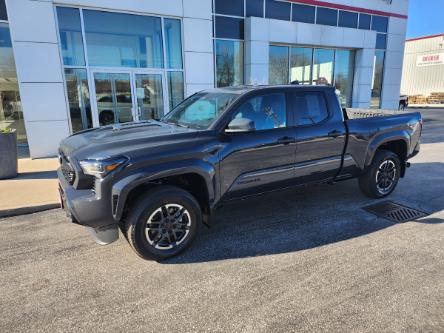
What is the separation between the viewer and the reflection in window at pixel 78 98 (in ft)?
31.8

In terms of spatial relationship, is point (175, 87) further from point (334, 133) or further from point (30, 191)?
point (334, 133)

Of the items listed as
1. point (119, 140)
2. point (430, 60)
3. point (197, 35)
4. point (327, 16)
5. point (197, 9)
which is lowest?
point (119, 140)

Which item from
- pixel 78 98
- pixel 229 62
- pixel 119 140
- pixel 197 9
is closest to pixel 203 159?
pixel 119 140

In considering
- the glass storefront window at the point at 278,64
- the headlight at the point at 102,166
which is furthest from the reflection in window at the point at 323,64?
the headlight at the point at 102,166

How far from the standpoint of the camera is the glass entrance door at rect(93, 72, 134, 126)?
1025 cm

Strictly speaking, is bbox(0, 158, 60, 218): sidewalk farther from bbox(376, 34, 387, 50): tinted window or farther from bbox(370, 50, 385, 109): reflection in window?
bbox(376, 34, 387, 50): tinted window

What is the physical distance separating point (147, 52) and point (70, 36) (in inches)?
96.7

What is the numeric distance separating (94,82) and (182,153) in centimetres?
797

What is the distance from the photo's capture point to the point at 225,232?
4203 mm

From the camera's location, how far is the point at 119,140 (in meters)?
3.47

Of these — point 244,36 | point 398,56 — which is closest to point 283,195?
point 244,36

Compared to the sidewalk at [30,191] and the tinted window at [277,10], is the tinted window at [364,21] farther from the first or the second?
the sidewalk at [30,191]

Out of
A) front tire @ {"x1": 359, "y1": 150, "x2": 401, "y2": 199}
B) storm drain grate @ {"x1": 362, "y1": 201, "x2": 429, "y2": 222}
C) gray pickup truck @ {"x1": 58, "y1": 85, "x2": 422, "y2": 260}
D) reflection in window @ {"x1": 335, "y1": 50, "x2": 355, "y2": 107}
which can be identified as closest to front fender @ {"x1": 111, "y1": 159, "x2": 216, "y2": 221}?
gray pickup truck @ {"x1": 58, "y1": 85, "x2": 422, "y2": 260}

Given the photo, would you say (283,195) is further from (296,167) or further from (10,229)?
(10,229)
